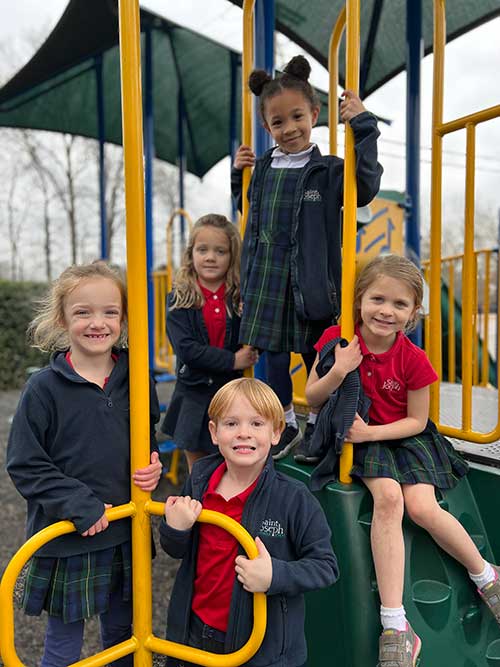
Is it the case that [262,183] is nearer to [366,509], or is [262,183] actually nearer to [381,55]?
[366,509]

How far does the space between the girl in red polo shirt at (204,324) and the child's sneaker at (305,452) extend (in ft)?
1.06

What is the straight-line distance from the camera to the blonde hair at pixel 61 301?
4.83 ft

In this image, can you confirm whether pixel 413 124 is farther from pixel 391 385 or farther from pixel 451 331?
pixel 391 385

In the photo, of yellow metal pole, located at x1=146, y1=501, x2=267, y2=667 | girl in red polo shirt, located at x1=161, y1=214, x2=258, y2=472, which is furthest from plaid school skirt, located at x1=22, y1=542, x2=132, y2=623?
girl in red polo shirt, located at x1=161, y1=214, x2=258, y2=472

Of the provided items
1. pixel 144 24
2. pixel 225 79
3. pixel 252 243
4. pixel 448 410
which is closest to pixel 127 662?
pixel 252 243

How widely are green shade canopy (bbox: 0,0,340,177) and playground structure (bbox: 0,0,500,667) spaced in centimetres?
410

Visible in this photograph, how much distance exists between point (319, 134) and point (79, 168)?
1432 cm

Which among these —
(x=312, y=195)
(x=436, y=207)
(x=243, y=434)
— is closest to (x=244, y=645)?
(x=243, y=434)

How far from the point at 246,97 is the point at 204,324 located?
0.90m

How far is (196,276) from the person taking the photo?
2168mm

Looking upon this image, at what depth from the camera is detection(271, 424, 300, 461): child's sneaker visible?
6.65ft

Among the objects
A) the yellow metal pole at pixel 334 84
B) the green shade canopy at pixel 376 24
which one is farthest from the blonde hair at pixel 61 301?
the green shade canopy at pixel 376 24

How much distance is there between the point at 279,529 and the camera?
1291mm

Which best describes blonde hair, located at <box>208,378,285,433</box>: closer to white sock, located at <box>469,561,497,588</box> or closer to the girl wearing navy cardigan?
the girl wearing navy cardigan
